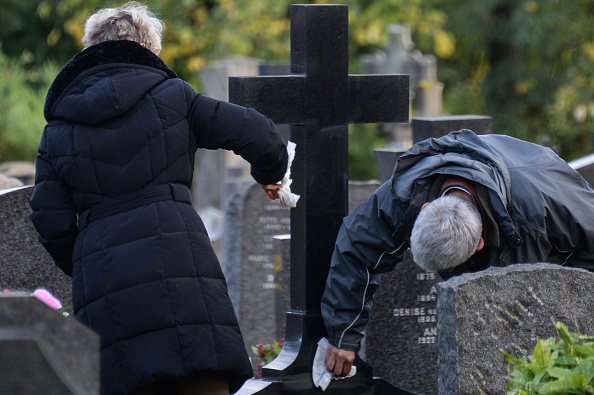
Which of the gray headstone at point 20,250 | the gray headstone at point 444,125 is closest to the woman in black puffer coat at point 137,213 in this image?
the gray headstone at point 20,250

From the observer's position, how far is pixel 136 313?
9.40ft

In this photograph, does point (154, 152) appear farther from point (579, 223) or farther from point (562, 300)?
point (579, 223)

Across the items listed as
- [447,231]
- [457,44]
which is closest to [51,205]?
[447,231]

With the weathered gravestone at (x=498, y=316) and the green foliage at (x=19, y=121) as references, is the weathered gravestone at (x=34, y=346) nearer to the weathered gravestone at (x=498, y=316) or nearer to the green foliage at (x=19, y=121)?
the weathered gravestone at (x=498, y=316)

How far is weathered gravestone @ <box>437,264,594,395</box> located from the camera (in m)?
2.61

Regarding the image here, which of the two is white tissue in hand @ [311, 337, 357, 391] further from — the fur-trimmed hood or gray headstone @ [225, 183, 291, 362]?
gray headstone @ [225, 183, 291, 362]

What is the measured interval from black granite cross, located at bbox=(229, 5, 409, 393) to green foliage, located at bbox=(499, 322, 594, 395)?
53.8 inches

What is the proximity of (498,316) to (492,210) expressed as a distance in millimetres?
624

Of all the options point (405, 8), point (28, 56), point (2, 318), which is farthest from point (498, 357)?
point (28, 56)

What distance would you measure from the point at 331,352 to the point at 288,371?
0.61ft

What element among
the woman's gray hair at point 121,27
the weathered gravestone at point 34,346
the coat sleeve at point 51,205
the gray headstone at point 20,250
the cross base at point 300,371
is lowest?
the cross base at point 300,371

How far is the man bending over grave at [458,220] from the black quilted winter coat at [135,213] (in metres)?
0.66

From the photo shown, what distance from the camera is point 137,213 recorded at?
2.91m

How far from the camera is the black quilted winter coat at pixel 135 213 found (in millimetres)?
2869
